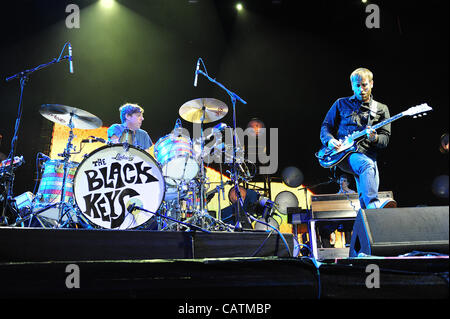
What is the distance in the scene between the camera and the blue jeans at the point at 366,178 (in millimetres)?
2914

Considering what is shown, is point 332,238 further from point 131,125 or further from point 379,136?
point 131,125

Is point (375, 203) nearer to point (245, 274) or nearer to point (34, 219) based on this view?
point (245, 274)

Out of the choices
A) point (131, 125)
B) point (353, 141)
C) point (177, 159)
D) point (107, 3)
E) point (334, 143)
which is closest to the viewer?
point (353, 141)

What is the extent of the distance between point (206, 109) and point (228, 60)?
267 cm

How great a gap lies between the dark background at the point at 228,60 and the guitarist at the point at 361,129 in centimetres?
306

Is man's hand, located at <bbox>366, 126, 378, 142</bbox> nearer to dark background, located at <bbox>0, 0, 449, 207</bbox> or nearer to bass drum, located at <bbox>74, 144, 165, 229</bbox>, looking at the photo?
bass drum, located at <bbox>74, 144, 165, 229</bbox>

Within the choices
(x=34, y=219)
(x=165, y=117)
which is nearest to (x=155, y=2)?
(x=165, y=117)

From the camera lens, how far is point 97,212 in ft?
9.54

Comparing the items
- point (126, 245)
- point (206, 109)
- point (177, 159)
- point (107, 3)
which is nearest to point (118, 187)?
point (126, 245)

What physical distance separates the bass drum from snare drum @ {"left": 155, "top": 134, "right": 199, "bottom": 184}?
1274mm

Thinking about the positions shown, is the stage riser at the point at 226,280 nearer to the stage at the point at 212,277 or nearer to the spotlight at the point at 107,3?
the stage at the point at 212,277

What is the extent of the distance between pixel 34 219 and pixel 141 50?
411 centimetres

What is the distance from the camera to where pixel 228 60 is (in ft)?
24.8
